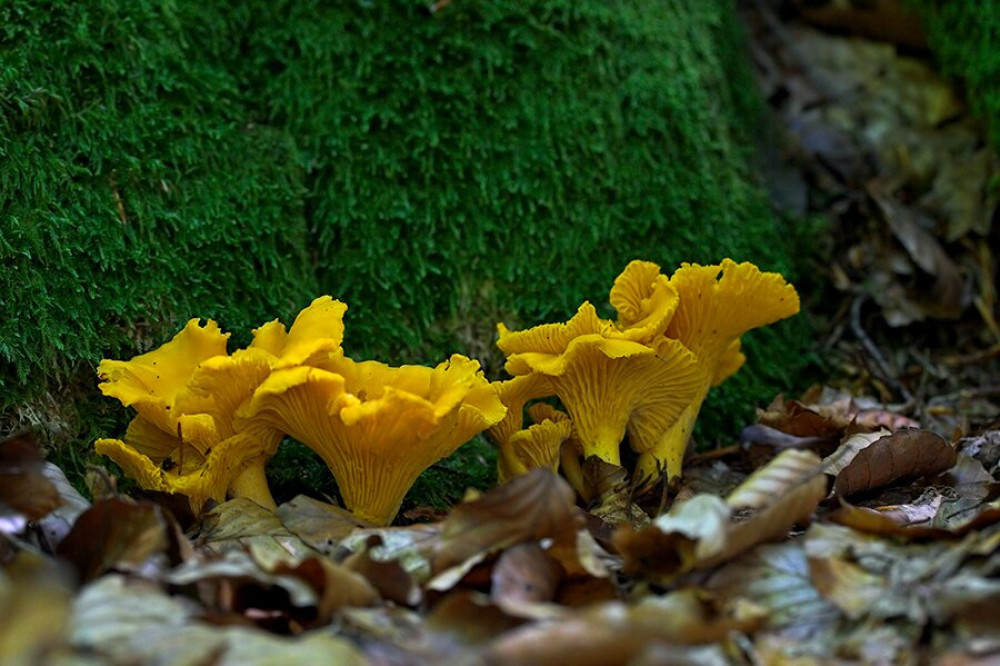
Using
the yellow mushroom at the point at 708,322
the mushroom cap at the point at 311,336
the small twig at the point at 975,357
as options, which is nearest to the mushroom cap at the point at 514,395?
the yellow mushroom at the point at 708,322

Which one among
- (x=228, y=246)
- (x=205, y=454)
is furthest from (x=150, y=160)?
(x=205, y=454)

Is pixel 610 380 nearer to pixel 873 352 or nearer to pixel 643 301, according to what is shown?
pixel 643 301

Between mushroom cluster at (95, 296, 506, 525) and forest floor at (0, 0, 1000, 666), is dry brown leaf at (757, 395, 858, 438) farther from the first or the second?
mushroom cluster at (95, 296, 506, 525)

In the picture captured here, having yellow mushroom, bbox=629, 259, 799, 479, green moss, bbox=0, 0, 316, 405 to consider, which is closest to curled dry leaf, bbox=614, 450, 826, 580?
yellow mushroom, bbox=629, 259, 799, 479

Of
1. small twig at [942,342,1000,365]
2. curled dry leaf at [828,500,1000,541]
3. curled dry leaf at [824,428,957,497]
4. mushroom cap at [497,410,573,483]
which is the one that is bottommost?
small twig at [942,342,1000,365]

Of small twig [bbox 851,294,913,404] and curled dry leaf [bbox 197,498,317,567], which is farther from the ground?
curled dry leaf [bbox 197,498,317,567]

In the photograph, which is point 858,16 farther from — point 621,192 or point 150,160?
point 150,160

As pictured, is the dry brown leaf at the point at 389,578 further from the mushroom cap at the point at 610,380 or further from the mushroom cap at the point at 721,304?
the mushroom cap at the point at 721,304

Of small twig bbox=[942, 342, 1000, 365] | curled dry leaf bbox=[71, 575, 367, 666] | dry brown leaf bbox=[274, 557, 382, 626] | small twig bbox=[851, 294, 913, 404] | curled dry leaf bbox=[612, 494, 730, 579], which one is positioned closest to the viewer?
curled dry leaf bbox=[71, 575, 367, 666]
